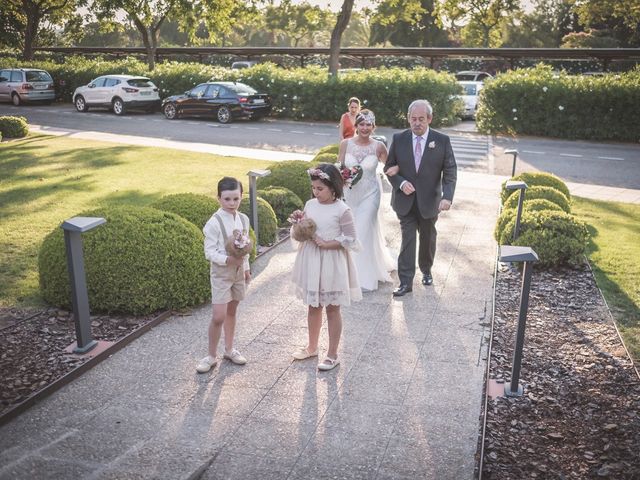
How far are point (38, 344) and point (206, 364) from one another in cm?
169

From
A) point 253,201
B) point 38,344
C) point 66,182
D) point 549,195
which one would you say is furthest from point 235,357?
point 66,182

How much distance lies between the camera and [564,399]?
17.3 feet

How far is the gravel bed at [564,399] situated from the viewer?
14.4 ft

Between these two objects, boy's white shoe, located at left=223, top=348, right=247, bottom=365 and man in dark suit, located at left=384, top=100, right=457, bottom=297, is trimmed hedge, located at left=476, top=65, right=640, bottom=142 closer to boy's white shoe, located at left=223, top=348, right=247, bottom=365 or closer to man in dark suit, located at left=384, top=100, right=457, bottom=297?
man in dark suit, located at left=384, top=100, right=457, bottom=297

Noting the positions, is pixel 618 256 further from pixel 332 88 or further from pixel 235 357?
pixel 332 88

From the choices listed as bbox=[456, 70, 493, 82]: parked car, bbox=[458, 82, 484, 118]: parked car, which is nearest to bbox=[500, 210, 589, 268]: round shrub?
bbox=[458, 82, 484, 118]: parked car

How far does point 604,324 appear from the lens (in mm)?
6832

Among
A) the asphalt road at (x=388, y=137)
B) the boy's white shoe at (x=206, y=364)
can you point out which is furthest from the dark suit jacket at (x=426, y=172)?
the asphalt road at (x=388, y=137)

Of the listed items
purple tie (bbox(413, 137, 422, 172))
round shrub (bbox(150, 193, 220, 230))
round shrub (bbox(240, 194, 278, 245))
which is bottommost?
round shrub (bbox(240, 194, 278, 245))

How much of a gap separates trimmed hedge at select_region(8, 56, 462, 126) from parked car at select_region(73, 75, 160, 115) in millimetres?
1802

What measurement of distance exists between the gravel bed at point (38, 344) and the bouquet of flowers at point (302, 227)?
210 centimetres

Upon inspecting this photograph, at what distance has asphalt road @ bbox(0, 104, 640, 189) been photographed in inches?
680

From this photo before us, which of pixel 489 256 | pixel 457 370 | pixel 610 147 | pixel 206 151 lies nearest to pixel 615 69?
pixel 610 147

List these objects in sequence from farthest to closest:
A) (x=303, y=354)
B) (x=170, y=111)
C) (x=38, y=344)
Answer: (x=170, y=111), (x=38, y=344), (x=303, y=354)
